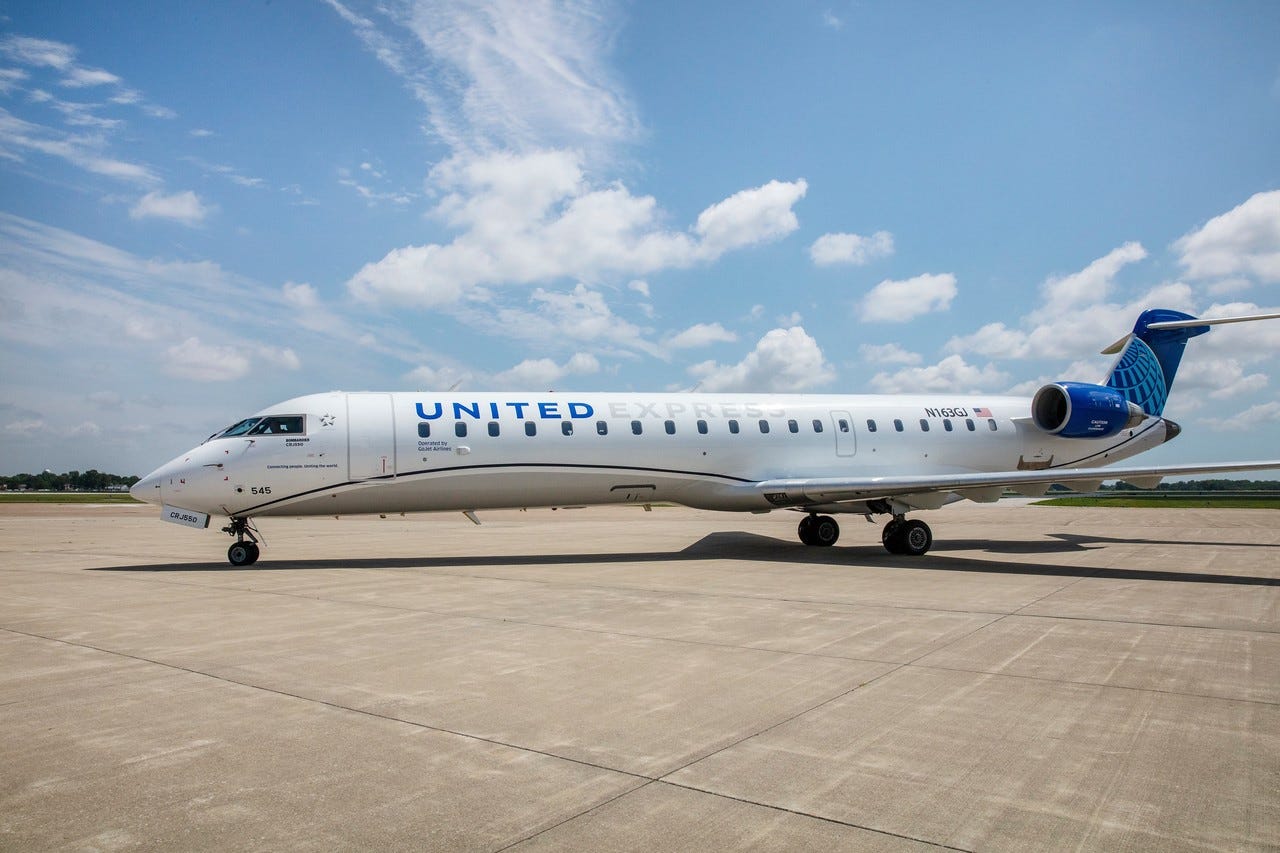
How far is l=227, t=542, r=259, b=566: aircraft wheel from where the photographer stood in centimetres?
1457

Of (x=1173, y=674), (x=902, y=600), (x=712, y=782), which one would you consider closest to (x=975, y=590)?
(x=902, y=600)

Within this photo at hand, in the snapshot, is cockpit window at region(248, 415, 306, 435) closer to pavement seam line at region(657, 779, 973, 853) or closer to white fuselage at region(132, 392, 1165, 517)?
white fuselage at region(132, 392, 1165, 517)

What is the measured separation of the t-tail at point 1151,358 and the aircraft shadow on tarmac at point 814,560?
3429 mm

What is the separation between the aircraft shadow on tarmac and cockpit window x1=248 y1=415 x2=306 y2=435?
228cm

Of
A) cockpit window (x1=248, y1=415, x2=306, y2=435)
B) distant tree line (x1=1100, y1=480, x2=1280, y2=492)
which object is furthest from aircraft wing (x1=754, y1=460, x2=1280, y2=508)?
distant tree line (x1=1100, y1=480, x2=1280, y2=492)

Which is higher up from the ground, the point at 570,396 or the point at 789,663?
the point at 570,396

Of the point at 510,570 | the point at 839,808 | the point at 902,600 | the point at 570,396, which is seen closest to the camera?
the point at 839,808

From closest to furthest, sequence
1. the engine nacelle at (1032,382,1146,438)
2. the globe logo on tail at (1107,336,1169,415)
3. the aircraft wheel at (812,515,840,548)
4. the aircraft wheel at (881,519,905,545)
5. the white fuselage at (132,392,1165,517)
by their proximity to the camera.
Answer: the white fuselage at (132,392,1165,517)
the aircraft wheel at (881,519,905,545)
the aircraft wheel at (812,515,840,548)
the engine nacelle at (1032,382,1146,438)
the globe logo on tail at (1107,336,1169,415)

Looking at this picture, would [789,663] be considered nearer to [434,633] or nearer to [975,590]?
[434,633]

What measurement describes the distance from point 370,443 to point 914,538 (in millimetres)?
10143

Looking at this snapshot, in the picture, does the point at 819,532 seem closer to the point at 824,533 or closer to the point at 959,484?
the point at 824,533

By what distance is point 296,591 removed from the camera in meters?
11.3

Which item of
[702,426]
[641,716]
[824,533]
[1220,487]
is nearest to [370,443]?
[702,426]

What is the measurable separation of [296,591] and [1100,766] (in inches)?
383
